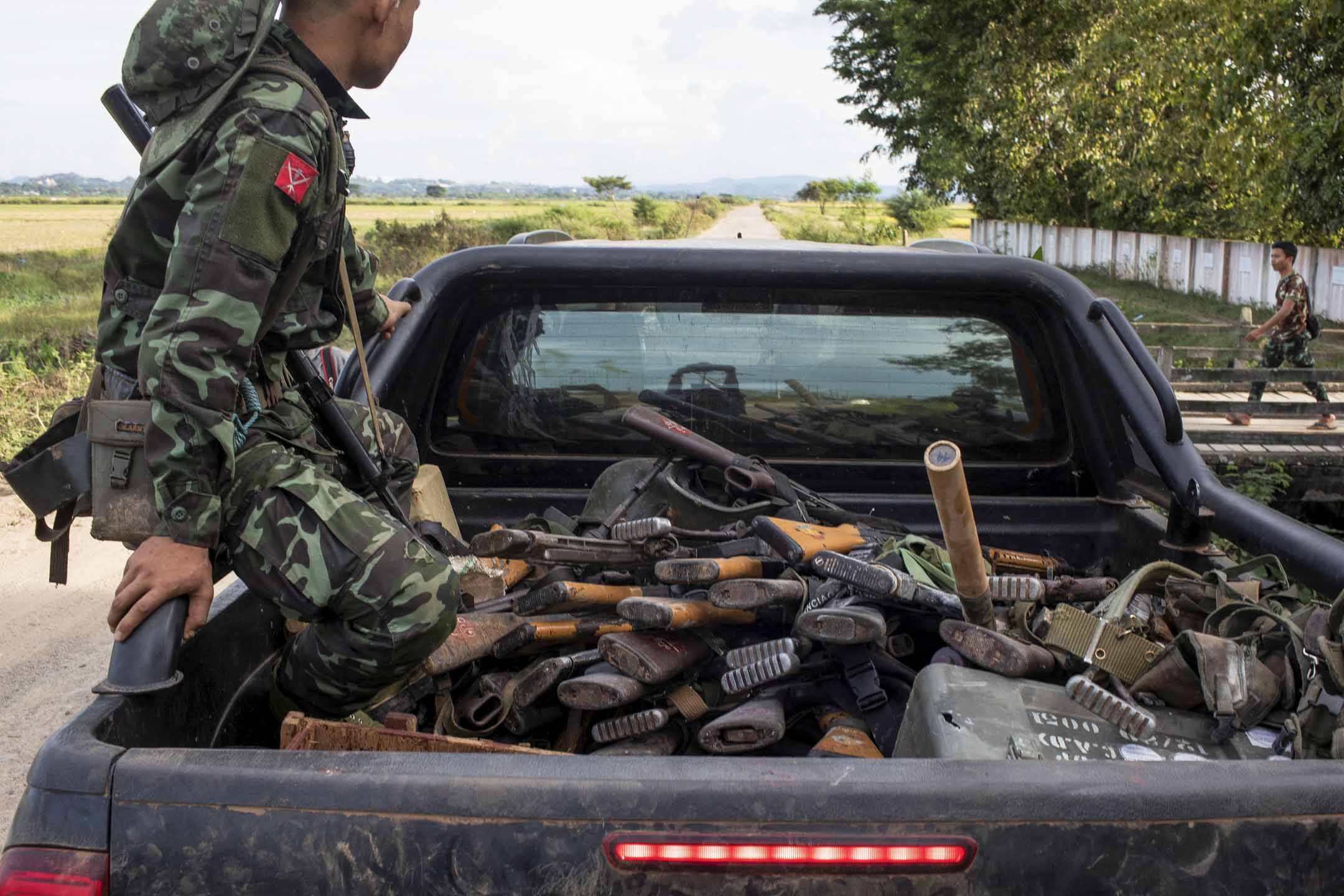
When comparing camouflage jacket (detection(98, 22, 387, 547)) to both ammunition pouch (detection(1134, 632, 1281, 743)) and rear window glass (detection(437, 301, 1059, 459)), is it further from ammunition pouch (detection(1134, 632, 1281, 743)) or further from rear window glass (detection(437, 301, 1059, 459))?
ammunition pouch (detection(1134, 632, 1281, 743))

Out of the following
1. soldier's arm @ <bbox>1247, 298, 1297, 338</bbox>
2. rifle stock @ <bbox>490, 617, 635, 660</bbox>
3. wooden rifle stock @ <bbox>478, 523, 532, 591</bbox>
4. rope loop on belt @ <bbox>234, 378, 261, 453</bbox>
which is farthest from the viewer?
soldier's arm @ <bbox>1247, 298, 1297, 338</bbox>

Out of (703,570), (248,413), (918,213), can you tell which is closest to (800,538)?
(703,570)

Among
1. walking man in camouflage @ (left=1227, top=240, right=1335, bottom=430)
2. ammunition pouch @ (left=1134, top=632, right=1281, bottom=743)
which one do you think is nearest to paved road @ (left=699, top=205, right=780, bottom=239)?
walking man in camouflage @ (left=1227, top=240, right=1335, bottom=430)

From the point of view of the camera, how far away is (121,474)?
6.97 ft

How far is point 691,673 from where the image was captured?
2303mm

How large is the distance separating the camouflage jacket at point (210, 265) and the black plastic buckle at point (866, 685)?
1122mm

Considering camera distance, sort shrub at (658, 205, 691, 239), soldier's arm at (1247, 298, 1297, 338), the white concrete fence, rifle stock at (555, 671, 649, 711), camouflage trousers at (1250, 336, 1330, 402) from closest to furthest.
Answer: rifle stock at (555, 671, 649, 711)
soldier's arm at (1247, 298, 1297, 338)
camouflage trousers at (1250, 336, 1330, 402)
the white concrete fence
shrub at (658, 205, 691, 239)

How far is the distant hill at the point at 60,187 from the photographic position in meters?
107

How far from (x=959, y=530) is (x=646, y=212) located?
227 feet

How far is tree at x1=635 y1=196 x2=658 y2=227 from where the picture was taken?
64.0 m

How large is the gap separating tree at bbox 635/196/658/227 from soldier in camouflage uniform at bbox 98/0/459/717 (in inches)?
2338

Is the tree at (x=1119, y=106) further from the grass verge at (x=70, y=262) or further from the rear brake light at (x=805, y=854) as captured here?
the rear brake light at (x=805, y=854)

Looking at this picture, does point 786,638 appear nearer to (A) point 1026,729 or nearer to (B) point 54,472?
(A) point 1026,729

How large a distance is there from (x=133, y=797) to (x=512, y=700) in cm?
91
